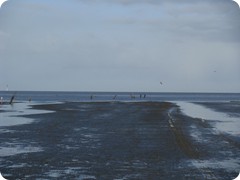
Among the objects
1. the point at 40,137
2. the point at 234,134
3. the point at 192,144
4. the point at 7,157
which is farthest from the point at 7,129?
the point at 234,134

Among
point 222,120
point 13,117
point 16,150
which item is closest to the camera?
point 16,150

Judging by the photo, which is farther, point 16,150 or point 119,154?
point 16,150

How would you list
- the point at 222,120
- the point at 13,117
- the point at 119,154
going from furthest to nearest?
1. the point at 13,117
2. the point at 222,120
3. the point at 119,154

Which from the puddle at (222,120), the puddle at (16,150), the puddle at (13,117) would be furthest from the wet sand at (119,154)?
the puddle at (13,117)

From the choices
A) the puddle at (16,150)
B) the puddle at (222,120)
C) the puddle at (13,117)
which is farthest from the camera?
the puddle at (13,117)

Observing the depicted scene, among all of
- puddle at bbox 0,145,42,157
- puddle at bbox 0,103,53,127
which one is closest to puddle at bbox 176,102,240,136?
puddle at bbox 0,145,42,157

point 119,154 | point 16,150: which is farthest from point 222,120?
point 16,150

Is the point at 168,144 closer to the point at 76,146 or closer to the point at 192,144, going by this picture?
the point at 192,144

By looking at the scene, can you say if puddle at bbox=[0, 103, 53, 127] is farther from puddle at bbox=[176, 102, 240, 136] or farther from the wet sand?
puddle at bbox=[176, 102, 240, 136]

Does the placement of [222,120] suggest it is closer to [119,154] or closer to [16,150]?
[119,154]

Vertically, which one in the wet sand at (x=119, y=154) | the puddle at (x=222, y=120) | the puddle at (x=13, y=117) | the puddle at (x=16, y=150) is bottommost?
the puddle at (x=13, y=117)

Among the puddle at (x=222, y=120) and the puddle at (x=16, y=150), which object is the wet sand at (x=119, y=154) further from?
the puddle at (x=222, y=120)

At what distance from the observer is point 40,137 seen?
81.6ft

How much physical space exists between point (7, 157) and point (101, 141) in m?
6.81
